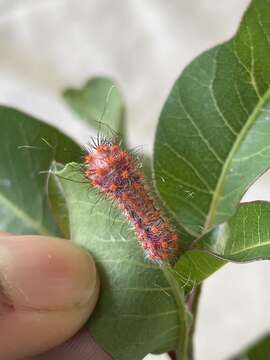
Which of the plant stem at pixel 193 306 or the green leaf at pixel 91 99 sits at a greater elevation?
the green leaf at pixel 91 99

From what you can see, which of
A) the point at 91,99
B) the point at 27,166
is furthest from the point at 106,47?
the point at 27,166

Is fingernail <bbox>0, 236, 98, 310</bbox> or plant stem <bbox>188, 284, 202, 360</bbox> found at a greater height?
fingernail <bbox>0, 236, 98, 310</bbox>

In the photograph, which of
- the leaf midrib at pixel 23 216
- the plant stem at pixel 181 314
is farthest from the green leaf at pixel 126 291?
the leaf midrib at pixel 23 216

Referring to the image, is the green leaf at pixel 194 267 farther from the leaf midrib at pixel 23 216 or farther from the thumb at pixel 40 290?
the leaf midrib at pixel 23 216

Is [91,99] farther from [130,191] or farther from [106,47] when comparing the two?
[106,47]

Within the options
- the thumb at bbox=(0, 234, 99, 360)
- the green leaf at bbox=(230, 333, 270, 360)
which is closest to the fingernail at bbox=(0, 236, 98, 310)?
the thumb at bbox=(0, 234, 99, 360)

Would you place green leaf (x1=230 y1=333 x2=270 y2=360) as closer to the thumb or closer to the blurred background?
the thumb
